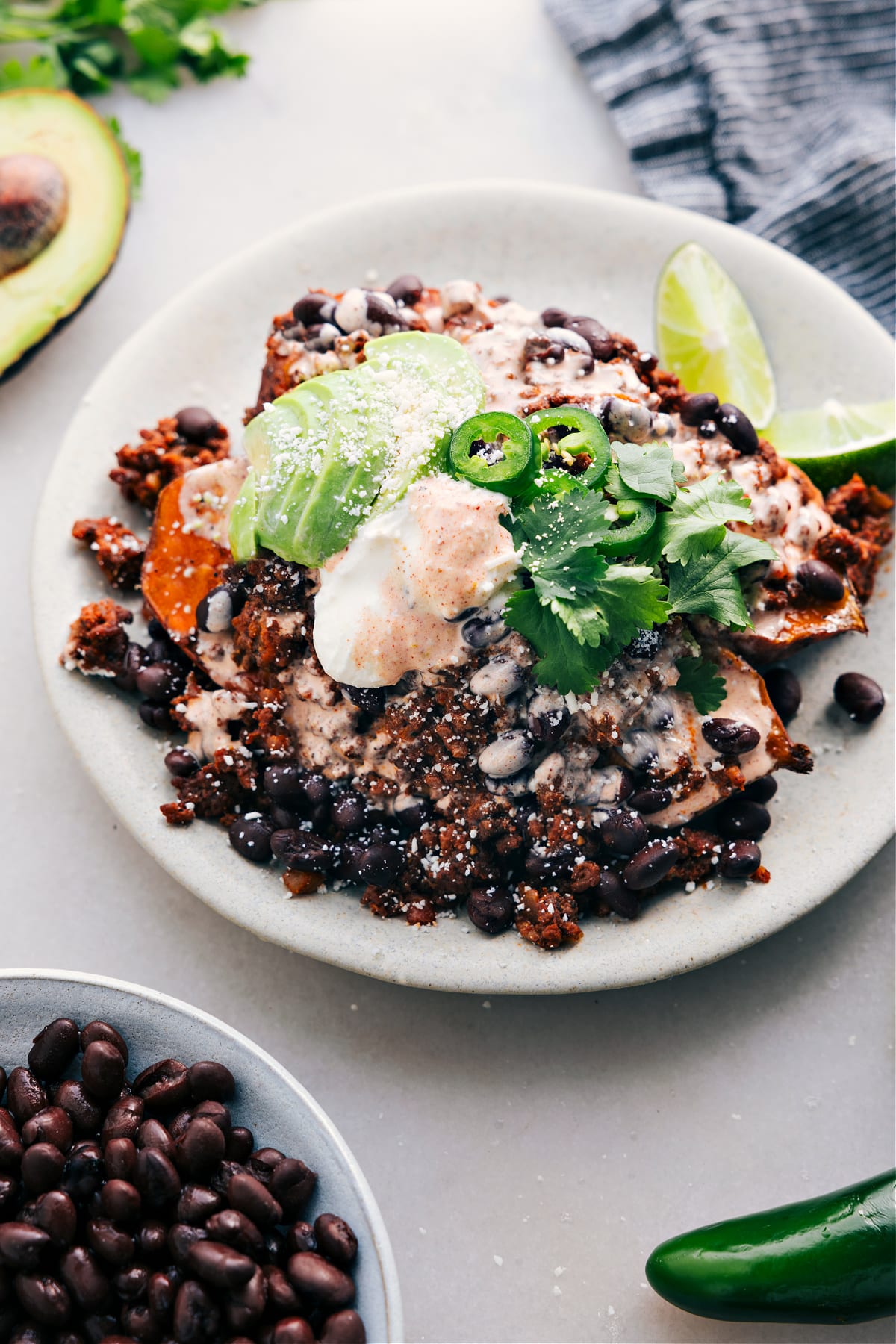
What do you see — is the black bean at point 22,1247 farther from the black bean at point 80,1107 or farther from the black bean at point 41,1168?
the black bean at point 80,1107

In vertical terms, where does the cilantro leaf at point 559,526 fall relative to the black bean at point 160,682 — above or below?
above

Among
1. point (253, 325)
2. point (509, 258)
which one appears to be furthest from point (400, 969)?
point (509, 258)

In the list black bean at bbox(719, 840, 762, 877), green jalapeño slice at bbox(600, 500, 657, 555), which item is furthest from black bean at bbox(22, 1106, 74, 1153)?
green jalapeño slice at bbox(600, 500, 657, 555)

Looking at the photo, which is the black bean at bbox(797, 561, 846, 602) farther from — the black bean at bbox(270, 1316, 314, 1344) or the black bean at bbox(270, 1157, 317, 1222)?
the black bean at bbox(270, 1316, 314, 1344)

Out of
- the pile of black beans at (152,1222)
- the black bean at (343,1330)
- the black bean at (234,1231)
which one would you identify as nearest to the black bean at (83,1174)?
the pile of black beans at (152,1222)

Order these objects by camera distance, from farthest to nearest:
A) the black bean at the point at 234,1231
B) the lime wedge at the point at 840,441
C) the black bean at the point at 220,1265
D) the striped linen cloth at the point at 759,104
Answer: the striped linen cloth at the point at 759,104 < the lime wedge at the point at 840,441 < the black bean at the point at 234,1231 < the black bean at the point at 220,1265

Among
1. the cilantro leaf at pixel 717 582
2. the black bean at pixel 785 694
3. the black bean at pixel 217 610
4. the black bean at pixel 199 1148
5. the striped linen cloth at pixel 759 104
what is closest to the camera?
the black bean at pixel 199 1148

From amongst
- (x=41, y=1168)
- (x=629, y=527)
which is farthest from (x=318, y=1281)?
(x=629, y=527)

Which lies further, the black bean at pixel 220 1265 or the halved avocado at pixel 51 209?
the halved avocado at pixel 51 209

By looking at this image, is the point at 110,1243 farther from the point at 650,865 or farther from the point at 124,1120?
the point at 650,865
